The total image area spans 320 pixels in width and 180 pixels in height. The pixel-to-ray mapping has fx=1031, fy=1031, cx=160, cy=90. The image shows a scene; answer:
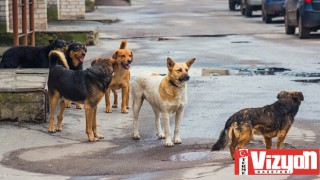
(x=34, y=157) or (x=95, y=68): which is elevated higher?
(x=95, y=68)

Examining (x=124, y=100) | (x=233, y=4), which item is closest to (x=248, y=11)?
(x=233, y=4)

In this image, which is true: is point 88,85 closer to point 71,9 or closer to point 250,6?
point 71,9

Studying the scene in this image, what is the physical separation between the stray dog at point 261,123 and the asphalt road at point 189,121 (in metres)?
0.23

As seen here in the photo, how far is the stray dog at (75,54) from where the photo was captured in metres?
13.7

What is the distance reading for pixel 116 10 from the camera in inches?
1793

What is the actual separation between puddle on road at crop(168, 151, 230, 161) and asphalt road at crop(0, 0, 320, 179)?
0.01 metres

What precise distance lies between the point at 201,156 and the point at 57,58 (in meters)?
3.34

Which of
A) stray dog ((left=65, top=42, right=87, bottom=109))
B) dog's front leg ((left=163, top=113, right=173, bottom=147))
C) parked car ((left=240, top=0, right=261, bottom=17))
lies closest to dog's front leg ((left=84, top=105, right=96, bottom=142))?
dog's front leg ((left=163, top=113, right=173, bottom=147))

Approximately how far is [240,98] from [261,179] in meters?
5.73

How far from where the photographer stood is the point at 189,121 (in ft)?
41.9

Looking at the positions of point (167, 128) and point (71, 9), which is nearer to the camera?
point (167, 128)

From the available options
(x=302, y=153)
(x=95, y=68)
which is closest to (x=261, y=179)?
(x=302, y=153)

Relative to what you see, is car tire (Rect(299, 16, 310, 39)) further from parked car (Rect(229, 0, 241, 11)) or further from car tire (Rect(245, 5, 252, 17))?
parked car (Rect(229, 0, 241, 11))

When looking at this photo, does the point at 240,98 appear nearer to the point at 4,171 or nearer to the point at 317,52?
the point at 4,171
